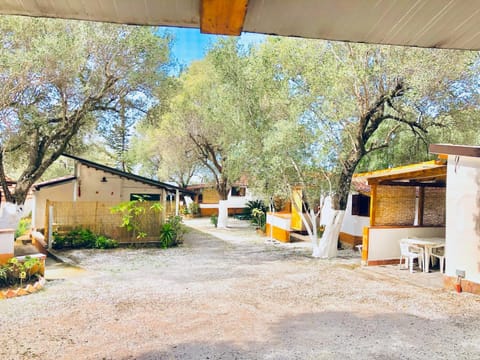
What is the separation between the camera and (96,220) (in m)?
13.3

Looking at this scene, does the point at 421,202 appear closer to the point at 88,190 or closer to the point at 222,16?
the point at 222,16

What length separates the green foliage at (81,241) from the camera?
40.8 ft

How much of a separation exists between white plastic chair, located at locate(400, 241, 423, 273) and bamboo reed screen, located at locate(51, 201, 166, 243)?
29.2 feet

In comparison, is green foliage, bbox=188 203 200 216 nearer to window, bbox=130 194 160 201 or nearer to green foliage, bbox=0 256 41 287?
window, bbox=130 194 160 201

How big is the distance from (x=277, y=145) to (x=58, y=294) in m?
6.83

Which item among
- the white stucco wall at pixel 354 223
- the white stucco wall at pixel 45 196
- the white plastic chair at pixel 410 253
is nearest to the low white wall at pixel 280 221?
the white stucco wall at pixel 354 223

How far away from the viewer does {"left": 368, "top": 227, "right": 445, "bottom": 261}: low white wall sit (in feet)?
33.3

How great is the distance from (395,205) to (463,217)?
3.18 metres

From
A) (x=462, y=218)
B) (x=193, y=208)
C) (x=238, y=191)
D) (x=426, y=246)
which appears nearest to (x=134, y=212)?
(x=426, y=246)

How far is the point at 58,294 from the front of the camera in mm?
6906

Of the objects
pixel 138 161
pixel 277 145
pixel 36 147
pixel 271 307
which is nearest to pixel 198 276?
pixel 271 307

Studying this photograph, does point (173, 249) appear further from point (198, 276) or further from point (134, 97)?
point (134, 97)

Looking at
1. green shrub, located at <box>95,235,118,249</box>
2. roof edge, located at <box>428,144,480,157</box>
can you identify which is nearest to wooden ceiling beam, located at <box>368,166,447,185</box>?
roof edge, located at <box>428,144,480,157</box>

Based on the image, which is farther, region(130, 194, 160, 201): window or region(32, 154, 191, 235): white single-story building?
region(130, 194, 160, 201): window
